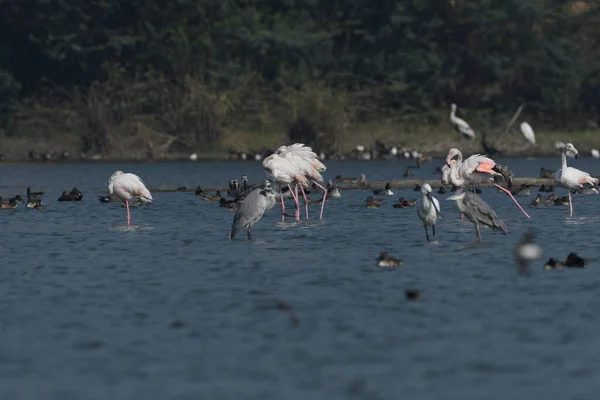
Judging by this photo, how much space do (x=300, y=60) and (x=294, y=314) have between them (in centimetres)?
5467

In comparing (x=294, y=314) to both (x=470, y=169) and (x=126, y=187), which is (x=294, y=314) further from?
(x=126, y=187)

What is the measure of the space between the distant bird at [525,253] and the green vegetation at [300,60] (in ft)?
135

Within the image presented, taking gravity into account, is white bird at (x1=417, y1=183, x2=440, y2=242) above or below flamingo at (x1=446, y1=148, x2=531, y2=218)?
below

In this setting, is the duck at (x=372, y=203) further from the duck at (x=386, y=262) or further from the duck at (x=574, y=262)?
the duck at (x=574, y=262)

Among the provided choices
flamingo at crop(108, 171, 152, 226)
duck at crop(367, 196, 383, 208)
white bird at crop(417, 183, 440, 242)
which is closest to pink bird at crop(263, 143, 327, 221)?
flamingo at crop(108, 171, 152, 226)

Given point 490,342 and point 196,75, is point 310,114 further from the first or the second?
point 490,342

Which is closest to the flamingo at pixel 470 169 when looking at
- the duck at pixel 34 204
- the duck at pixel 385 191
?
the duck at pixel 385 191

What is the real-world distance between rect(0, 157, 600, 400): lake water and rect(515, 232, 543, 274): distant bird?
0.61ft

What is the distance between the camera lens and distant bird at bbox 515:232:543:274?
784 inches

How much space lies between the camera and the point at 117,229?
28.2m

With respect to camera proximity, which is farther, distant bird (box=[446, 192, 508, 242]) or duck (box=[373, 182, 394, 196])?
duck (box=[373, 182, 394, 196])

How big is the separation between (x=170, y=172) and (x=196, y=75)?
44.3 feet

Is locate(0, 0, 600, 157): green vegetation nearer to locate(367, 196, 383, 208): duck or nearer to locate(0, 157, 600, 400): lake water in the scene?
locate(367, 196, 383, 208): duck

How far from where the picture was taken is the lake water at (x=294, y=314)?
471 inches
